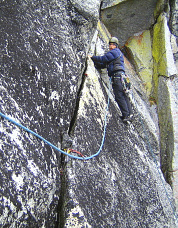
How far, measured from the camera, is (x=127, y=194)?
141 inches

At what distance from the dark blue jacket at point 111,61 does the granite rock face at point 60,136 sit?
35cm

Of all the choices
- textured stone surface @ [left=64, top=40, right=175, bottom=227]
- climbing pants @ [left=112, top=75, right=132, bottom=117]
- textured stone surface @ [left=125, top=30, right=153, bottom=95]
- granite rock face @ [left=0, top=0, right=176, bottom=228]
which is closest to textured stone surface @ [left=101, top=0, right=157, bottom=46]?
textured stone surface @ [left=125, top=30, right=153, bottom=95]

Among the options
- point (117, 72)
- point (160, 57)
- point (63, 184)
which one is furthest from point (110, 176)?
point (160, 57)

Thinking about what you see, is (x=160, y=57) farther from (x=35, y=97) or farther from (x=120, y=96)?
(x=35, y=97)

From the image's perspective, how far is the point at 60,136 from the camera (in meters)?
2.96

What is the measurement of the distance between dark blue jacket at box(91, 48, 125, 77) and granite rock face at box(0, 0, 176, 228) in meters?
0.35

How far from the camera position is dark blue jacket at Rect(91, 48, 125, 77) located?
15.1ft

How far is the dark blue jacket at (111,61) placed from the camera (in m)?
4.61

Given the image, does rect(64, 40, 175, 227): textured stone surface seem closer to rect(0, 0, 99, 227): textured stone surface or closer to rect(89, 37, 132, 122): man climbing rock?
rect(89, 37, 132, 122): man climbing rock

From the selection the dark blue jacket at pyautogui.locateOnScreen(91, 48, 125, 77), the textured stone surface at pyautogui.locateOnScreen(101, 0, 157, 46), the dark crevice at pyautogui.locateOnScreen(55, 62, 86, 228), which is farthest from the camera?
the textured stone surface at pyautogui.locateOnScreen(101, 0, 157, 46)

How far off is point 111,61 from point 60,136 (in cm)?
246

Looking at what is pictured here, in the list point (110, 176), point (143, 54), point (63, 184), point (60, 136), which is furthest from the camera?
point (143, 54)

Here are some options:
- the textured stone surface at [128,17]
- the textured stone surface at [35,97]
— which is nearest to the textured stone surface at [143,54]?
the textured stone surface at [128,17]

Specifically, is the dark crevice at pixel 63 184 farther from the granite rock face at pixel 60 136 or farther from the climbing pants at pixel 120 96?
the climbing pants at pixel 120 96
